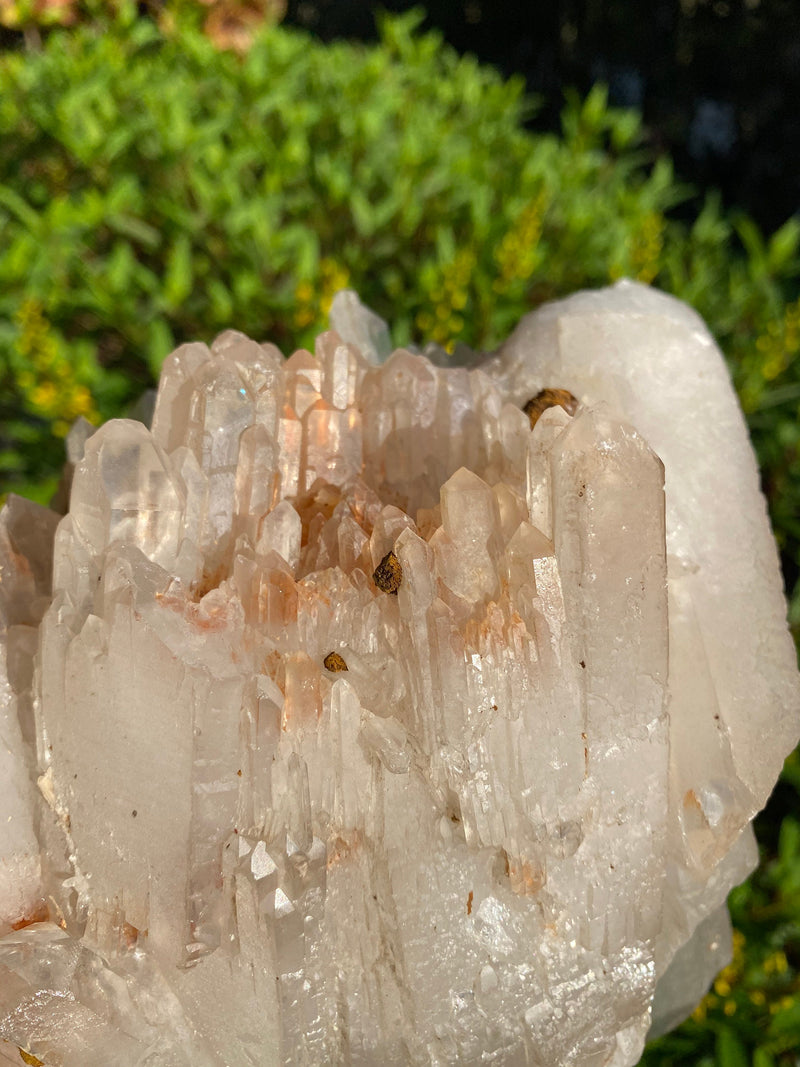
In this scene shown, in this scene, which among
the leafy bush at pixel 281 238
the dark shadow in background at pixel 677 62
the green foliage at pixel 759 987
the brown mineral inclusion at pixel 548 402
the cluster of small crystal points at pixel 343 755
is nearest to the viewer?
the cluster of small crystal points at pixel 343 755

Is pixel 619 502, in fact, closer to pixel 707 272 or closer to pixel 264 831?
pixel 264 831

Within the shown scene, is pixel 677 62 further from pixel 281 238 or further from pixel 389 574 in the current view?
pixel 389 574

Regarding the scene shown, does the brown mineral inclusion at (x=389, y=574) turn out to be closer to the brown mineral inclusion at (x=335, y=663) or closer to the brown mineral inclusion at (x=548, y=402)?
the brown mineral inclusion at (x=335, y=663)

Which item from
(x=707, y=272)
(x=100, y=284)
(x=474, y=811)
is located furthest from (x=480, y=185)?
(x=474, y=811)

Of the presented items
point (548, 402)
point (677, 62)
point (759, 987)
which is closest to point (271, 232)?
point (548, 402)

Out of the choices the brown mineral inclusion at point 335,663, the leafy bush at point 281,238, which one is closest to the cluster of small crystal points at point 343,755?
the brown mineral inclusion at point 335,663

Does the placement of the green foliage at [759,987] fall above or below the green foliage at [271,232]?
below
